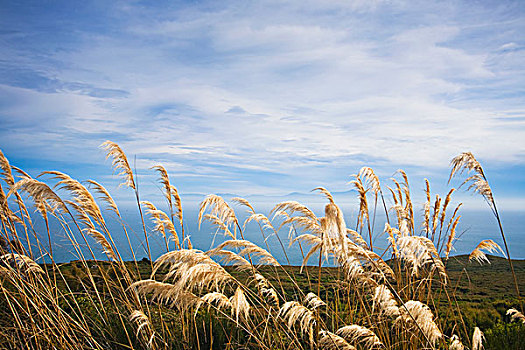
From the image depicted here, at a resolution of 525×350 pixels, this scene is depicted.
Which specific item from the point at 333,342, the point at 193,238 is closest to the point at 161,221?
the point at 193,238

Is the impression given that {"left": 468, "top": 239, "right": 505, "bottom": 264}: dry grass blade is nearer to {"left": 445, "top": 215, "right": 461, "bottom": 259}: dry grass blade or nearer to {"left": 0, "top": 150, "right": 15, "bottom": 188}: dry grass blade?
{"left": 445, "top": 215, "right": 461, "bottom": 259}: dry grass blade

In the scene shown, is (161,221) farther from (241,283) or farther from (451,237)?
(451,237)

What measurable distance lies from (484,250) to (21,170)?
200 inches

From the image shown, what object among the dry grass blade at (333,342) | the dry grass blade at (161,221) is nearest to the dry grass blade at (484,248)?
the dry grass blade at (333,342)

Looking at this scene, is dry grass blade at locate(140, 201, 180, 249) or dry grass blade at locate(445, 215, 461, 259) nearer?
dry grass blade at locate(140, 201, 180, 249)

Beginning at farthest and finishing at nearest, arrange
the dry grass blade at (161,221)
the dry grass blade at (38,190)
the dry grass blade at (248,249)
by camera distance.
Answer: the dry grass blade at (161,221)
the dry grass blade at (38,190)
the dry grass blade at (248,249)

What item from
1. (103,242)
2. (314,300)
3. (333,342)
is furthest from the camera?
(103,242)

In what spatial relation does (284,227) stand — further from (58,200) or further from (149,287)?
(58,200)

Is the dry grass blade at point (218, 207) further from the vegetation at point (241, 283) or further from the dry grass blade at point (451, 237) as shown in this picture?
the dry grass blade at point (451, 237)

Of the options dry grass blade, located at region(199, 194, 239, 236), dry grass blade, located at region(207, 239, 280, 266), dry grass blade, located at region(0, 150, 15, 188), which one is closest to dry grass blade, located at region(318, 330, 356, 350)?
dry grass blade, located at region(207, 239, 280, 266)

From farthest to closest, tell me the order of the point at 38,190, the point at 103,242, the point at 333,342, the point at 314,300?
the point at 103,242 → the point at 38,190 → the point at 314,300 → the point at 333,342

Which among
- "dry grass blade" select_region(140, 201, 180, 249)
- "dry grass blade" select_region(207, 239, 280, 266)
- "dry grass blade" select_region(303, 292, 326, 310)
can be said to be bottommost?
"dry grass blade" select_region(303, 292, 326, 310)

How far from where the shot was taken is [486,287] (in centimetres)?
748

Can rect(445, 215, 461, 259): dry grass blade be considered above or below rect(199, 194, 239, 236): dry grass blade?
below
